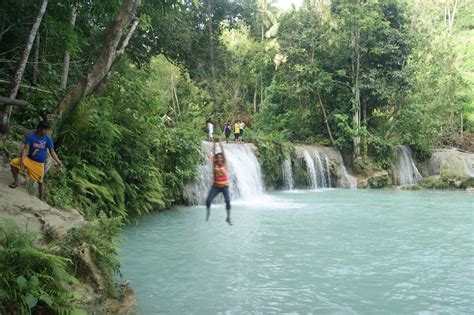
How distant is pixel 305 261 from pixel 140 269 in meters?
3.07

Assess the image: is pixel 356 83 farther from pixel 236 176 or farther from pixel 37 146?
pixel 37 146

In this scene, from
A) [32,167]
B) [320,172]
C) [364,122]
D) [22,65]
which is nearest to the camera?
[32,167]

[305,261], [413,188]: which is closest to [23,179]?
[305,261]

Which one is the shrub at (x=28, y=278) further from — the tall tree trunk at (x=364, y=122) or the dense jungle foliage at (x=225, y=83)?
the tall tree trunk at (x=364, y=122)

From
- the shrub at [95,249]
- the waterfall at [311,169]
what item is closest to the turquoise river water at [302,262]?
the shrub at [95,249]

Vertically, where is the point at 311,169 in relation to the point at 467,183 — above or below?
above

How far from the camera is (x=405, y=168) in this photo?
86.7ft

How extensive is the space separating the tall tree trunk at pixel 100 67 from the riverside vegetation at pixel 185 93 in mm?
24

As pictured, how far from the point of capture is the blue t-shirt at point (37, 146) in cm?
673

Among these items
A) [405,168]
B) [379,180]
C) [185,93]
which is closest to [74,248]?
[379,180]

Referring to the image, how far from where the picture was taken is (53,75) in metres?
10.3

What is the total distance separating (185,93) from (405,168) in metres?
20.2

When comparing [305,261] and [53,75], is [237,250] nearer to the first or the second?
[305,261]

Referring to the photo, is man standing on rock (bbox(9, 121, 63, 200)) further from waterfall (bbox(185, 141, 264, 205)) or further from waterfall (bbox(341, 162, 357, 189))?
waterfall (bbox(341, 162, 357, 189))
